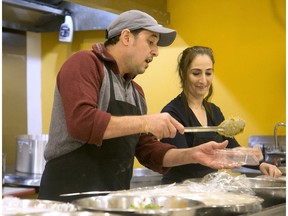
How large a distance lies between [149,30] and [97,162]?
0.54 metres

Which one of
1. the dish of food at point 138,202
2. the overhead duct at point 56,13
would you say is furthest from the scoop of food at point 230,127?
the overhead duct at point 56,13

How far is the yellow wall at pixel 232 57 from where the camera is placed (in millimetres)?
3924

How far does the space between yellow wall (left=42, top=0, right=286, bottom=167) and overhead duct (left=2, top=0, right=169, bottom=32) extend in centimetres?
44

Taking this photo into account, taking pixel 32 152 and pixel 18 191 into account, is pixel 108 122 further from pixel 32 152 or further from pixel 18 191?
pixel 32 152

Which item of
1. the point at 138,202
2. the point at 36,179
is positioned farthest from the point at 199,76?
the point at 36,179

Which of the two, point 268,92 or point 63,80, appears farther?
point 268,92

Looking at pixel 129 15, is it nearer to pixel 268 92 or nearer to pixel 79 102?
pixel 79 102

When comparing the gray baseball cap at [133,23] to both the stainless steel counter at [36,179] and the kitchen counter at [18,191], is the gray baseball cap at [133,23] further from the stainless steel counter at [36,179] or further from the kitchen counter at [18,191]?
the stainless steel counter at [36,179]

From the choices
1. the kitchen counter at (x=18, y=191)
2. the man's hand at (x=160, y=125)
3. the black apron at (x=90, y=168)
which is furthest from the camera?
the kitchen counter at (x=18, y=191)

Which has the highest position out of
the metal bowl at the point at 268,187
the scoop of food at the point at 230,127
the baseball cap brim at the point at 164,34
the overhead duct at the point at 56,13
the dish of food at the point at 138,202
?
the overhead duct at the point at 56,13

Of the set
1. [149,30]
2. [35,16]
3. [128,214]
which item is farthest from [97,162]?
[35,16]

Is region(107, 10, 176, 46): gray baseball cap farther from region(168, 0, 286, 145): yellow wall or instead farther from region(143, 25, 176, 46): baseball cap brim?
region(168, 0, 286, 145): yellow wall

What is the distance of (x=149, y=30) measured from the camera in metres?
1.98

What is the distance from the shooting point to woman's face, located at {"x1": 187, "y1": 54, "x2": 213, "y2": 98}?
241 cm
